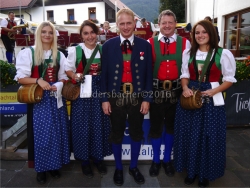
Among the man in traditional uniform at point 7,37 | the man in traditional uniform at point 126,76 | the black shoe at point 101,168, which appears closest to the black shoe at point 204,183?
the man in traditional uniform at point 126,76

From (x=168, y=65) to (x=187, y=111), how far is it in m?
0.51

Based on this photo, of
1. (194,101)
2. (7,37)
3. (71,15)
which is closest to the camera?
(194,101)

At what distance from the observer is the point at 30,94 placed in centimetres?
233

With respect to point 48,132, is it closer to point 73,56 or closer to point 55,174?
point 55,174

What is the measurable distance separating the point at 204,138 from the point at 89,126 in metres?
1.16

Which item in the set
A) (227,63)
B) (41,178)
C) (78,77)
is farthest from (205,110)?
(41,178)

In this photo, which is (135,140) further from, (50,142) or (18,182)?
(18,182)

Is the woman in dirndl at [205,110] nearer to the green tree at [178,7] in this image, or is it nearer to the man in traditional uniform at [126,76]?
the man in traditional uniform at [126,76]

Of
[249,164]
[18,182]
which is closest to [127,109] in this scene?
[18,182]

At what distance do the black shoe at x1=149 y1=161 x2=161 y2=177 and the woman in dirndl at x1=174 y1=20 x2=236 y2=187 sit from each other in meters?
0.41

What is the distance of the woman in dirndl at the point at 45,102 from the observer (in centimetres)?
242

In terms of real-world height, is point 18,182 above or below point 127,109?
below

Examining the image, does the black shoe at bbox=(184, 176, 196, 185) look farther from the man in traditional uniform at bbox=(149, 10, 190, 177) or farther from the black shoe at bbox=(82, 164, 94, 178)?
the black shoe at bbox=(82, 164, 94, 178)

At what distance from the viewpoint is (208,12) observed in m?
12.1
